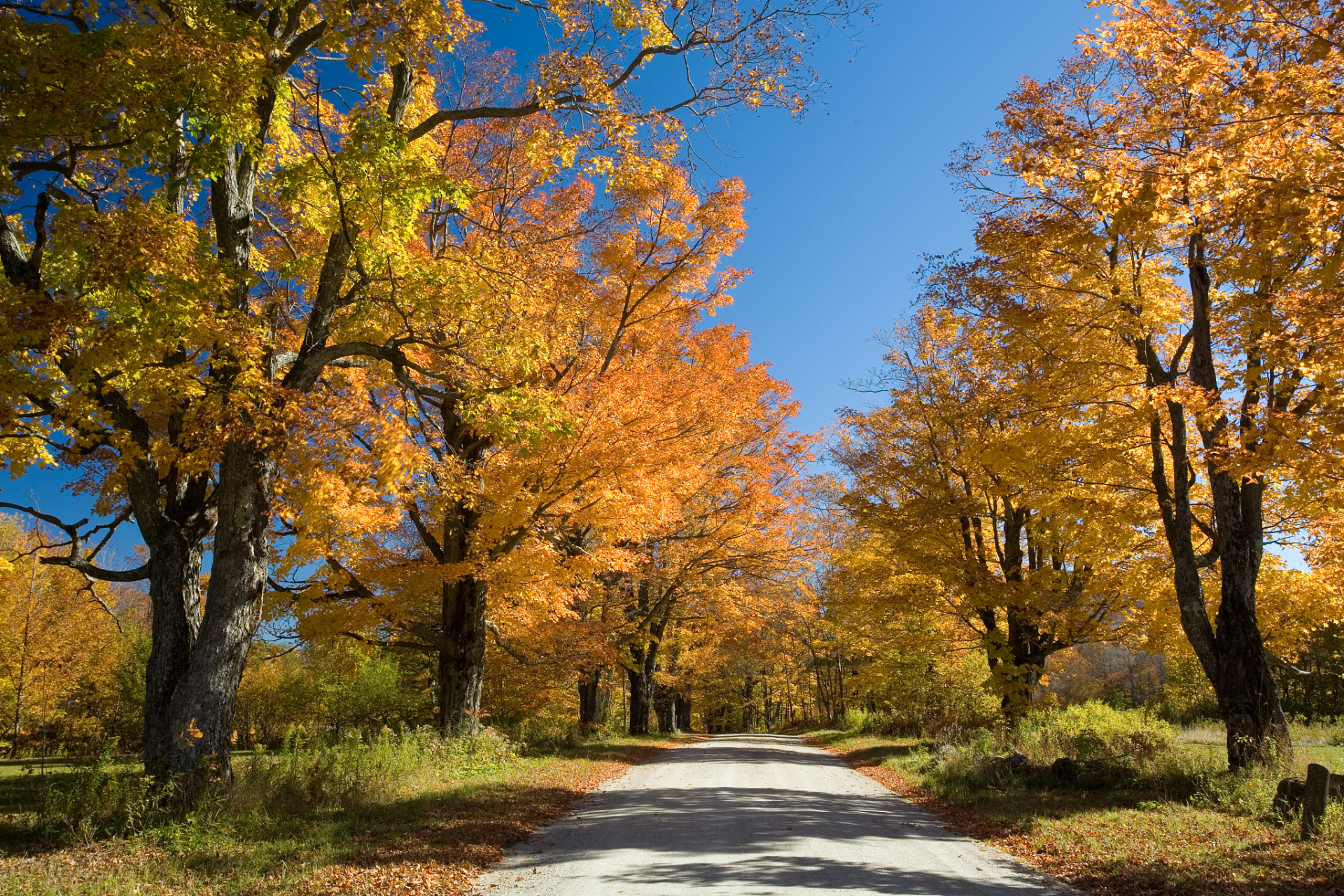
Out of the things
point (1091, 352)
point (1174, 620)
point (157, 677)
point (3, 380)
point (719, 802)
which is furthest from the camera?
point (1174, 620)

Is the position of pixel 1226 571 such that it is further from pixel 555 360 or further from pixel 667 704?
pixel 667 704

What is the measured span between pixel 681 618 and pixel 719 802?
14.5 m

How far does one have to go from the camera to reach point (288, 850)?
6.60 metres

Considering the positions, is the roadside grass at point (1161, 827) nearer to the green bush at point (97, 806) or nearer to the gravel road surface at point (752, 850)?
the gravel road surface at point (752, 850)

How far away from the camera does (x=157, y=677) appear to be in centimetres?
899

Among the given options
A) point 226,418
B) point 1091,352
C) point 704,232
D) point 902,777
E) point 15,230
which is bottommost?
point 902,777

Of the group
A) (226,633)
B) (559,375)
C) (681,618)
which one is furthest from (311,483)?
(681,618)

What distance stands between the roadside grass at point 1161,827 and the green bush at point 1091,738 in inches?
13.5

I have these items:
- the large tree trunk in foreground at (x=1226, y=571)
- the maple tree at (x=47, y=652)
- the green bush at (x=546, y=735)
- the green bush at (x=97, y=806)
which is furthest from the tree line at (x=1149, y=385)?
the maple tree at (x=47, y=652)

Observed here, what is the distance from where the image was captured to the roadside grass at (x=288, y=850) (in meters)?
5.63

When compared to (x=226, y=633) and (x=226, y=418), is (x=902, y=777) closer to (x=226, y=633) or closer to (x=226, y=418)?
(x=226, y=633)

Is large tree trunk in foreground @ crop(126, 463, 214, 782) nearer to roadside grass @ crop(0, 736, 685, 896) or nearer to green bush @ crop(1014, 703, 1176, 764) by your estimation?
roadside grass @ crop(0, 736, 685, 896)

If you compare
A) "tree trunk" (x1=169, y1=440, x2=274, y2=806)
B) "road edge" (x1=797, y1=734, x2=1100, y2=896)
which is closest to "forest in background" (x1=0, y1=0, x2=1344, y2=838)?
"tree trunk" (x1=169, y1=440, x2=274, y2=806)

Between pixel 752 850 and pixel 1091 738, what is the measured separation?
744 centimetres
